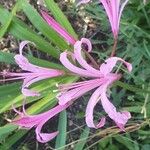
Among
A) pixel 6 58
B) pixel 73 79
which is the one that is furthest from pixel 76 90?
pixel 6 58

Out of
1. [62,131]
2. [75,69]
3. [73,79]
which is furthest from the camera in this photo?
[62,131]

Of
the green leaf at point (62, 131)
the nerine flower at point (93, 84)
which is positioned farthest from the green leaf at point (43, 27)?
the nerine flower at point (93, 84)

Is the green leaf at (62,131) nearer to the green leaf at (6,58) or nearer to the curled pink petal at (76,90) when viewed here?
the green leaf at (6,58)

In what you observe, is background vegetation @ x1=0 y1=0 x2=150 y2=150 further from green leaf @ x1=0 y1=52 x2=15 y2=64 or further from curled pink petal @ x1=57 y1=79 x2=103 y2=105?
curled pink petal @ x1=57 y1=79 x2=103 y2=105

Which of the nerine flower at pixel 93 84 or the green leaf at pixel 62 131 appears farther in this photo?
the green leaf at pixel 62 131

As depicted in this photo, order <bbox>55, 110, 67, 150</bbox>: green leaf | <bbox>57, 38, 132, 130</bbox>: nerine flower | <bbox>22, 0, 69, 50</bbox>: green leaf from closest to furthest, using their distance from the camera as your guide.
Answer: <bbox>57, 38, 132, 130</bbox>: nerine flower < <bbox>22, 0, 69, 50</bbox>: green leaf < <bbox>55, 110, 67, 150</bbox>: green leaf

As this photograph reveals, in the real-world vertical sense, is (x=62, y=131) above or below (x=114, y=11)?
below

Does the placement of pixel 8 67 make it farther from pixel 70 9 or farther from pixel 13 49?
pixel 70 9

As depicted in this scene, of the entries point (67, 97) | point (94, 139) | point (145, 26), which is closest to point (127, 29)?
point (145, 26)

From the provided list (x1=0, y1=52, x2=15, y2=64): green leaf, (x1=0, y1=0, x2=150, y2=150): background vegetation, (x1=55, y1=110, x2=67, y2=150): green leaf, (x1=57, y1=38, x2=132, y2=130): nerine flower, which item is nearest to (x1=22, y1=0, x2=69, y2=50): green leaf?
(x1=0, y1=0, x2=150, y2=150): background vegetation

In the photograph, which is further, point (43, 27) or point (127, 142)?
point (127, 142)

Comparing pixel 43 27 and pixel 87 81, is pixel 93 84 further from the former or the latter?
pixel 43 27

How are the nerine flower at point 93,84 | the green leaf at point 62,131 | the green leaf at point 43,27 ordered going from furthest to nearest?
the green leaf at point 62,131 < the green leaf at point 43,27 < the nerine flower at point 93,84
